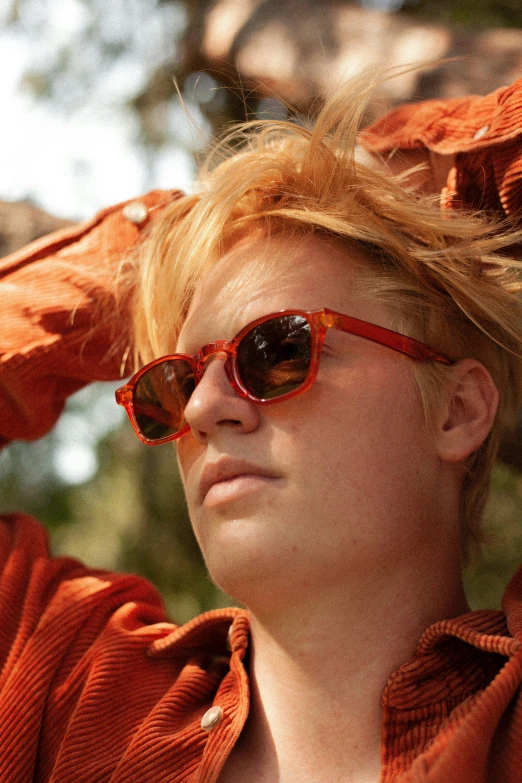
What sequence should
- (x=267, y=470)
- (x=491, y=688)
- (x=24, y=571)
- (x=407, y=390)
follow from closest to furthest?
(x=491, y=688) → (x=267, y=470) → (x=407, y=390) → (x=24, y=571)

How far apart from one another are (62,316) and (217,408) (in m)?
0.76

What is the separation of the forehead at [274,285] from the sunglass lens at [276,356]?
0.23 feet

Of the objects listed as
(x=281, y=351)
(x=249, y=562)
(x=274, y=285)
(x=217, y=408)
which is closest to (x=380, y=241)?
(x=274, y=285)

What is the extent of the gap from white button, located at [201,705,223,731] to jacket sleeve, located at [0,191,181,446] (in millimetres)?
971

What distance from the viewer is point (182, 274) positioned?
2107 millimetres

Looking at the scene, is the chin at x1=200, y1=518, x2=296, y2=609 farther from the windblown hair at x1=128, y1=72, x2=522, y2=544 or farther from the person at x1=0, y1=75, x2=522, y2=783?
the windblown hair at x1=128, y1=72, x2=522, y2=544

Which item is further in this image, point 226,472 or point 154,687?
point 154,687

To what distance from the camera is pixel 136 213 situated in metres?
2.46

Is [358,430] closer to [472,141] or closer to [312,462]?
[312,462]

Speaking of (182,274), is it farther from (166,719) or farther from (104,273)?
(166,719)

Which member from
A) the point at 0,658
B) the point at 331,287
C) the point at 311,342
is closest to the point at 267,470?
the point at 311,342

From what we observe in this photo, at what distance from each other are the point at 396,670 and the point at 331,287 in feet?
2.64

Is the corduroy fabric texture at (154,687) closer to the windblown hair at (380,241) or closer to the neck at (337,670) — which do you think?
the neck at (337,670)

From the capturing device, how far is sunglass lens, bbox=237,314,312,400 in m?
1.74
